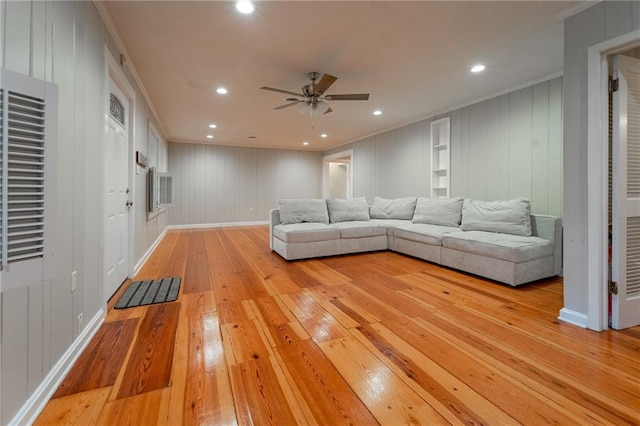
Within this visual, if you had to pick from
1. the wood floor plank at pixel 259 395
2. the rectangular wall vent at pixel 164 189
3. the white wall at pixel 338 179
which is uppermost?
the white wall at pixel 338 179

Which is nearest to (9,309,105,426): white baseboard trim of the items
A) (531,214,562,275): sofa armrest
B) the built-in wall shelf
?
(531,214,562,275): sofa armrest

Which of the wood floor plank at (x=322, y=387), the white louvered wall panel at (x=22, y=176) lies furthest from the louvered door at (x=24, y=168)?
the wood floor plank at (x=322, y=387)

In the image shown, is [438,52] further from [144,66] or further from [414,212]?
[144,66]

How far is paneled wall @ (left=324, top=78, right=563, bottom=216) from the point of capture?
344cm

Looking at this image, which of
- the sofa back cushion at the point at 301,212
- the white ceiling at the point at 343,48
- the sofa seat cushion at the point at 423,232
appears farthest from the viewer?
the sofa back cushion at the point at 301,212

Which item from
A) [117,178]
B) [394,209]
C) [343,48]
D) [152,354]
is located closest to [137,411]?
[152,354]

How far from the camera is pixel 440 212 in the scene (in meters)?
4.34

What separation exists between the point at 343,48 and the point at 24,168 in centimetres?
271

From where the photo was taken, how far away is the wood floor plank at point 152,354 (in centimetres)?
142

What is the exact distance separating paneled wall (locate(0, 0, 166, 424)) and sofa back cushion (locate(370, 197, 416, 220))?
439 cm

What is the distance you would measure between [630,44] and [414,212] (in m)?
3.31

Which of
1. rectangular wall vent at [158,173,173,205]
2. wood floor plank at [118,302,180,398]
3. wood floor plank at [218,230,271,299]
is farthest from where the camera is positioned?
rectangular wall vent at [158,173,173,205]

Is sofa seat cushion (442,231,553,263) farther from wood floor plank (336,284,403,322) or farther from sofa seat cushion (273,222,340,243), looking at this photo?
sofa seat cushion (273,222,340,243)

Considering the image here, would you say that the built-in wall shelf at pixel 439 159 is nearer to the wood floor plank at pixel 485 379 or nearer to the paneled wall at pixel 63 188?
the wood floor plank at pixel 485 379
